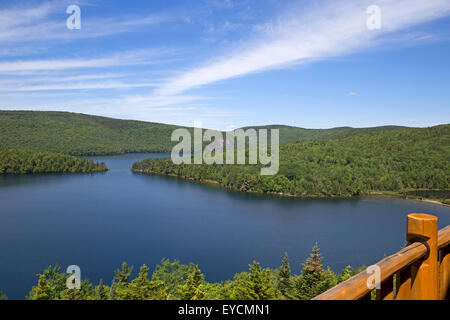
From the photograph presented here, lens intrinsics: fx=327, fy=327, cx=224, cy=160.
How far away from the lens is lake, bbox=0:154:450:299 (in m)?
23.4

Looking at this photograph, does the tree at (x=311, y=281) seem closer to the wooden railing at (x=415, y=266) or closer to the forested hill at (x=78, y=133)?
the wooden railing at (x=415, y=266)

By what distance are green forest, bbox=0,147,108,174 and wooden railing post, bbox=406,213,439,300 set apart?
3066 inches

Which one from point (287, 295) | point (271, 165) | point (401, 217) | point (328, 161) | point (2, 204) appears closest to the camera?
point (287, 295)

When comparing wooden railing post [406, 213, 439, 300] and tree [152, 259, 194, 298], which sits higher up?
wooden railing post [406, 213, 439, 300]

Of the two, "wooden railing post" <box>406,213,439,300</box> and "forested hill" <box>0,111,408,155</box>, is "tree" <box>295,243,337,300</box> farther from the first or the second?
"forested hill" <box>0,111,408,155</box>

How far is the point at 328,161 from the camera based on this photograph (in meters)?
67.6

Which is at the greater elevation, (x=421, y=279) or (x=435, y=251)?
(x=435, y=251)

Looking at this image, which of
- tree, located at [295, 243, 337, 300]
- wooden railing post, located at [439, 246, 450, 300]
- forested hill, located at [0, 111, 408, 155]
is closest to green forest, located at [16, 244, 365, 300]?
tree, located at [295, 243, 337, 300]

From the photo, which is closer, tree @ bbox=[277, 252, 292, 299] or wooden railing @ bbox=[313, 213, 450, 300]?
wooden railing @ bbox=[313, 213, 450, 300]

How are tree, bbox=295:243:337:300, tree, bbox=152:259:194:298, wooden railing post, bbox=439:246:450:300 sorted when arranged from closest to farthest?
1. wooden railing post, bbox=439:246:450:300
2. tree, bbox=295:243:337:300
3. tree, bbox=152:259:194:298

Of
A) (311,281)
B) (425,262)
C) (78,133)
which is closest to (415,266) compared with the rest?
(425,262)
